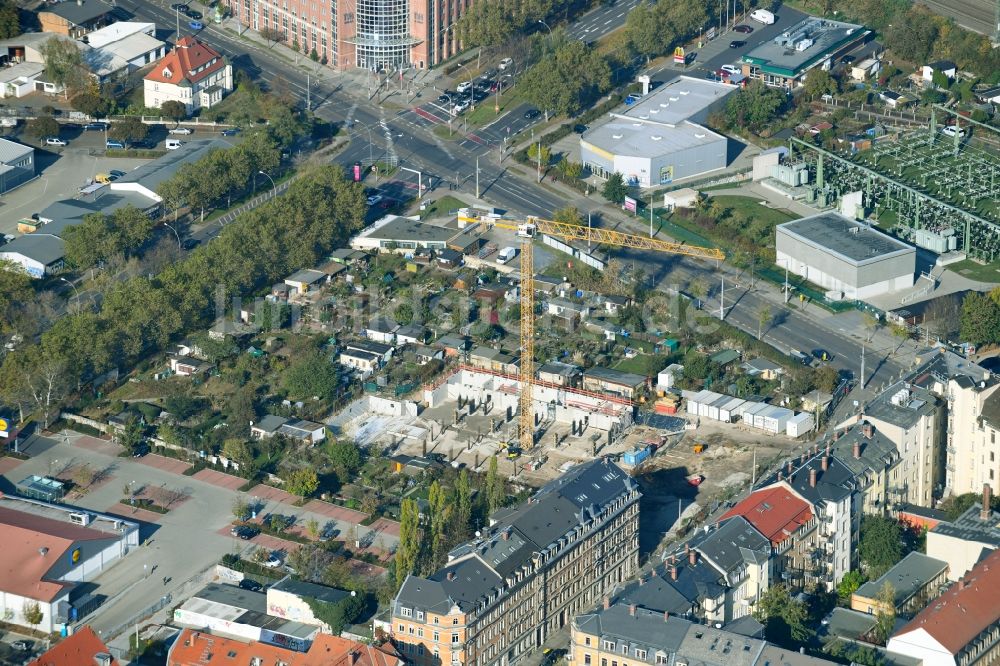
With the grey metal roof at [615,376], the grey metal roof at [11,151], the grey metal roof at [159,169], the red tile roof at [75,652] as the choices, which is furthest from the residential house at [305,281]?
the red tile roof at [75,652]

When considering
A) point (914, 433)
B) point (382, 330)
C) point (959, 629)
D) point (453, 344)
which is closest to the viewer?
point (959, 629)

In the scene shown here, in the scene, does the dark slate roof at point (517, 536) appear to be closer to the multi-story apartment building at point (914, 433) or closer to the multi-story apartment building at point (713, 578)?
the multi-story apartment building at point (713, 578)

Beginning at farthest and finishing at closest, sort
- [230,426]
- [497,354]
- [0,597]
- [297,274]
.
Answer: [297,274], [497,354], [230,426], [0,597]

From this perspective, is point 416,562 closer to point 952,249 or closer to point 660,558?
point 660,558

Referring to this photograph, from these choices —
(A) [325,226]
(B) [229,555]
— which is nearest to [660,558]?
(B) [229,555]

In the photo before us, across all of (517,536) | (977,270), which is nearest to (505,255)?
(977,270)

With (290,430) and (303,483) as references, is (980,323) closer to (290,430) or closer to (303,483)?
(290,430)

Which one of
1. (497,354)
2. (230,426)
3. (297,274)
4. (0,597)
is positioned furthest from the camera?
(297,274)
